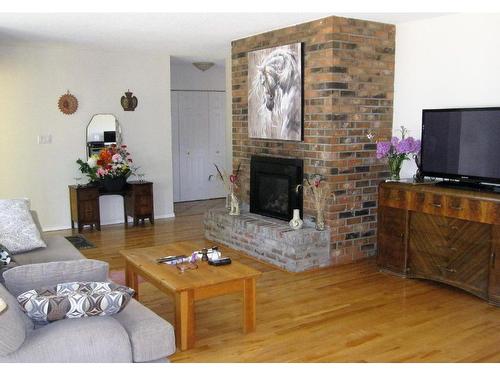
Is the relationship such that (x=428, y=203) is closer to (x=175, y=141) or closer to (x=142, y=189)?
(x=142, y=189)

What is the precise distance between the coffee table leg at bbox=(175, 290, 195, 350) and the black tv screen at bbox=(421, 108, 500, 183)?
7.98 ft

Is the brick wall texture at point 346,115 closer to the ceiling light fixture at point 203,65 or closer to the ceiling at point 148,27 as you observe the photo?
the ceiling at point 148,27

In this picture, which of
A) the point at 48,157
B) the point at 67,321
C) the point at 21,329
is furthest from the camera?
the point at 48,157

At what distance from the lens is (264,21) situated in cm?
487

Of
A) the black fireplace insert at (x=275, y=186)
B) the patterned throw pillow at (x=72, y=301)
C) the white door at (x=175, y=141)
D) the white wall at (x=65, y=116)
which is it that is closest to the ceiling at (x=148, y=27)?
the white wall at (x=65, y=116)

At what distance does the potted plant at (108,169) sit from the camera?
21.5 feet

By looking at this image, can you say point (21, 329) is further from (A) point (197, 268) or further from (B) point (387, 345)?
(B) point (387, 345)

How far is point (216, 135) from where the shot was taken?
9133mm

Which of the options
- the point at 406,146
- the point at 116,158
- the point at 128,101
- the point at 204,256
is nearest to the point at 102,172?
the point at 116,158

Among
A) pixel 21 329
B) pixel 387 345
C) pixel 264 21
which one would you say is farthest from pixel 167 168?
pixel 21 329

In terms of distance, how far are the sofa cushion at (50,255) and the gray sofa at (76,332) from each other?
1136 millimetres

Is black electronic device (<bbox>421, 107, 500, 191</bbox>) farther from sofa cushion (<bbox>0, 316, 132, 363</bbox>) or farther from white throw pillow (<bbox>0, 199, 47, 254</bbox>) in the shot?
white throw pillow (<bbox>0, 199, 47, 254</bbox>)

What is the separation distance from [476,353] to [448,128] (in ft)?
6.25

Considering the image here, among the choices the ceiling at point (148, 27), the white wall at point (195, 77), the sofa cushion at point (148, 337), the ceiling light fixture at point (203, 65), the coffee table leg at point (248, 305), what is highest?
the ceiling at point (148, 27)
